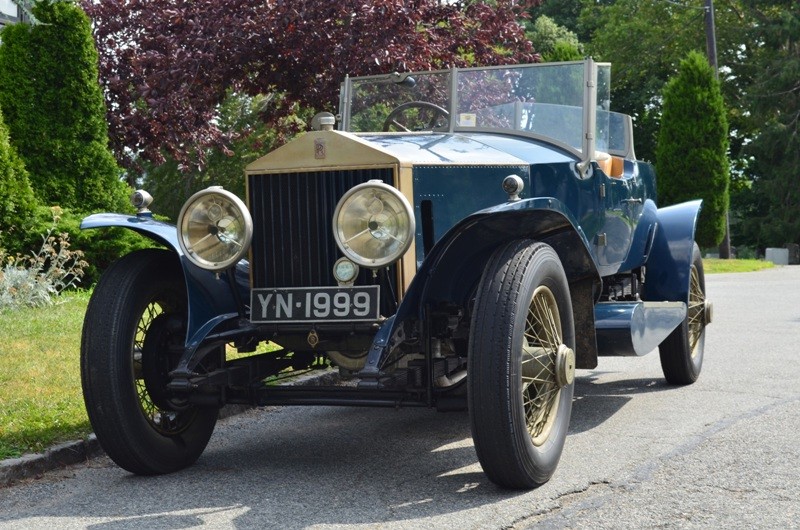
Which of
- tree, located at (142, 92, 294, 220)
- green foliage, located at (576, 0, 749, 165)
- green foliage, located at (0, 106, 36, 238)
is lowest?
green foliage, located at (0, 106, 36, 238)

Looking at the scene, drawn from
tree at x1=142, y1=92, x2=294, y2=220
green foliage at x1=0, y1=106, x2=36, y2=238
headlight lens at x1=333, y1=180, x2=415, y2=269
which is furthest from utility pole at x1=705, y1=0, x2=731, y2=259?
headlight lens at x1=333, y1=180, x2=415, y2=269

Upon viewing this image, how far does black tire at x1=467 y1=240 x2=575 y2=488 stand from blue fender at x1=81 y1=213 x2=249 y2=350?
51.9 inches

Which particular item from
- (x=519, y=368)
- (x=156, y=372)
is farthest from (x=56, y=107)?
(x=519, y=368)

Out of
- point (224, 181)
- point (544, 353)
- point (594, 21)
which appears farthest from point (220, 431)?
point (594, 21)

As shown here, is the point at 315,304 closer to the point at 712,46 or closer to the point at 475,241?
the point at 475,241

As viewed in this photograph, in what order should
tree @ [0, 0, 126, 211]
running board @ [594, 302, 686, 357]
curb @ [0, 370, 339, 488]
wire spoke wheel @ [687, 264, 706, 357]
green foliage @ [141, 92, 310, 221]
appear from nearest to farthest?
1. curb @ [0, 370, 339, 488]
2. running board @ [594, 302, 686, 357]
3. wire spoke wheel @ [687, 264, 706, 357]
4. tree @ [0, 0, 126, 211]
5. green foliage @ [141, 92, 310, 221]

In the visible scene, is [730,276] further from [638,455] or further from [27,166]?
[638,455]

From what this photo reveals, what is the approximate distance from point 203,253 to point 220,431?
158 centimetres

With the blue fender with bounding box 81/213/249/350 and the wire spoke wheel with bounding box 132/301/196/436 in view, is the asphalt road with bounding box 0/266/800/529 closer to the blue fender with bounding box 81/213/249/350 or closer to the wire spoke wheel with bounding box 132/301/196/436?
the wire spoke wheel with bounding box 132/301/196/436

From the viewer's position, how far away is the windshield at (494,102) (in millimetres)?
6219

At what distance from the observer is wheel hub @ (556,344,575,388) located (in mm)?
4711

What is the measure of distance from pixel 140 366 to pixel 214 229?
72cm

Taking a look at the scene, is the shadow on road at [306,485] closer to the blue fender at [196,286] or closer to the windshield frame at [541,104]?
the blue fender at [196,286]

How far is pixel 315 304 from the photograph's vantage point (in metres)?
4.72
